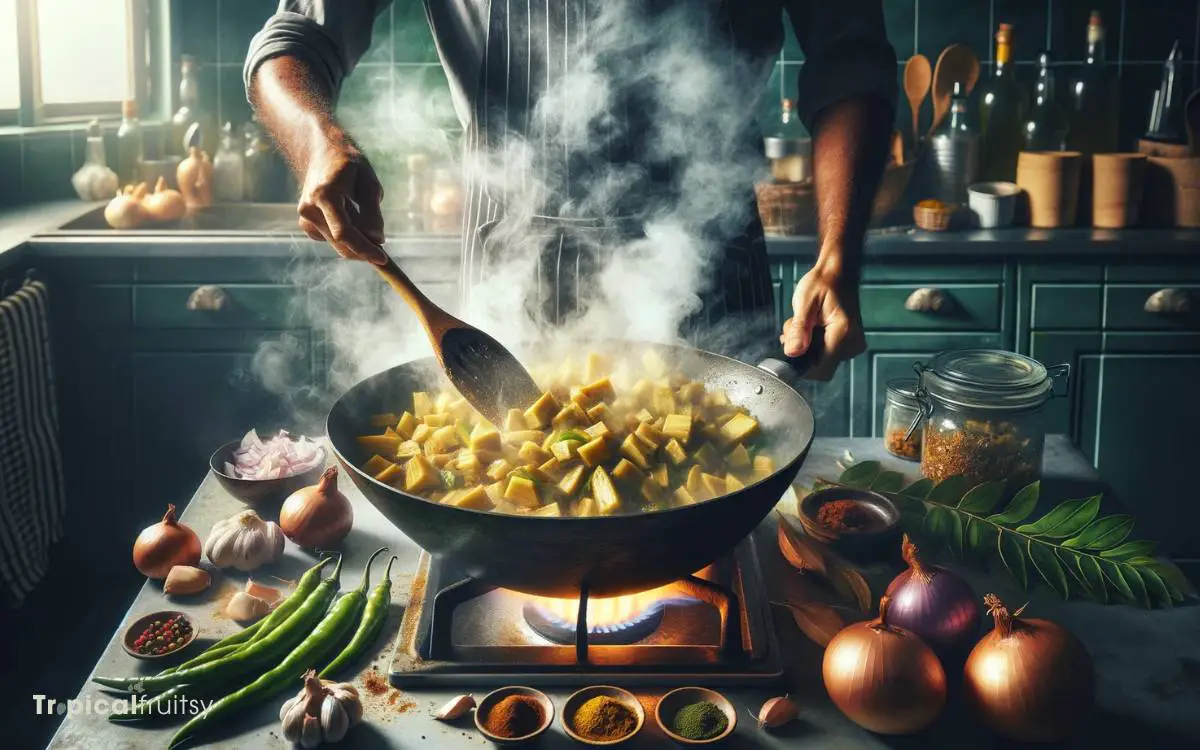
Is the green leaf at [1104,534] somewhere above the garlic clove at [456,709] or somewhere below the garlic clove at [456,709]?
above

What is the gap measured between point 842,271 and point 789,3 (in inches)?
24.7

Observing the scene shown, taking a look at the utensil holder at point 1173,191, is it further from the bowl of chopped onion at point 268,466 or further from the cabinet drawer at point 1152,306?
the bowl of chopped onion at point 268,466

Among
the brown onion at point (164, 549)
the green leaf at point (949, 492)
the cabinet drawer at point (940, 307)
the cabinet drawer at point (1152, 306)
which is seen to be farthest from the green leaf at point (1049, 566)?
the cabinet drawer at point (1152, 306)

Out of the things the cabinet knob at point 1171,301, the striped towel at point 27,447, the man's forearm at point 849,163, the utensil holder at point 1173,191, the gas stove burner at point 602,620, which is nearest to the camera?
the gas stove burner at point 602,620

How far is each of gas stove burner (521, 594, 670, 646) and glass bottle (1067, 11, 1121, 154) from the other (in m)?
2.89

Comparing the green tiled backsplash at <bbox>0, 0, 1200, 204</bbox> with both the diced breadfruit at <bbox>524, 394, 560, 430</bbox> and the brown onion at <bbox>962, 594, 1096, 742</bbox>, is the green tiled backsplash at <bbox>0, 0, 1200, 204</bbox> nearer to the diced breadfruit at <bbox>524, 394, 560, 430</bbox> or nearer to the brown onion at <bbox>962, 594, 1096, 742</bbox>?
the diced breadfruit at <bbox>524, 394, 560, 430</bbox>

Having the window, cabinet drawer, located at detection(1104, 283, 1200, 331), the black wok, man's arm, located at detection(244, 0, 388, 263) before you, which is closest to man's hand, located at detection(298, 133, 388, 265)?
man's arm, located at detection(244, 0, 388, 263)

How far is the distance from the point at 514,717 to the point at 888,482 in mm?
748

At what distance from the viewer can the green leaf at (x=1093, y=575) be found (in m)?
1.30

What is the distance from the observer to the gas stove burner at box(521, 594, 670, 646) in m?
1.22

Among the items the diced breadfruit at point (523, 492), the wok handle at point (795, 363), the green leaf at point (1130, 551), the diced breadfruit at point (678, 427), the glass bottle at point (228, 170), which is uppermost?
the glass bottle at point (228, 170)

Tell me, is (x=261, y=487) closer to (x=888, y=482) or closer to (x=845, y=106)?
(x=888, y=482)

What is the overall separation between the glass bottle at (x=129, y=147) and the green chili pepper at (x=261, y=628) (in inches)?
107

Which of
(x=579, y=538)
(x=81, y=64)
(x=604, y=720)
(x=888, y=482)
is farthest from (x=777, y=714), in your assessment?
(x=81, y=64)
